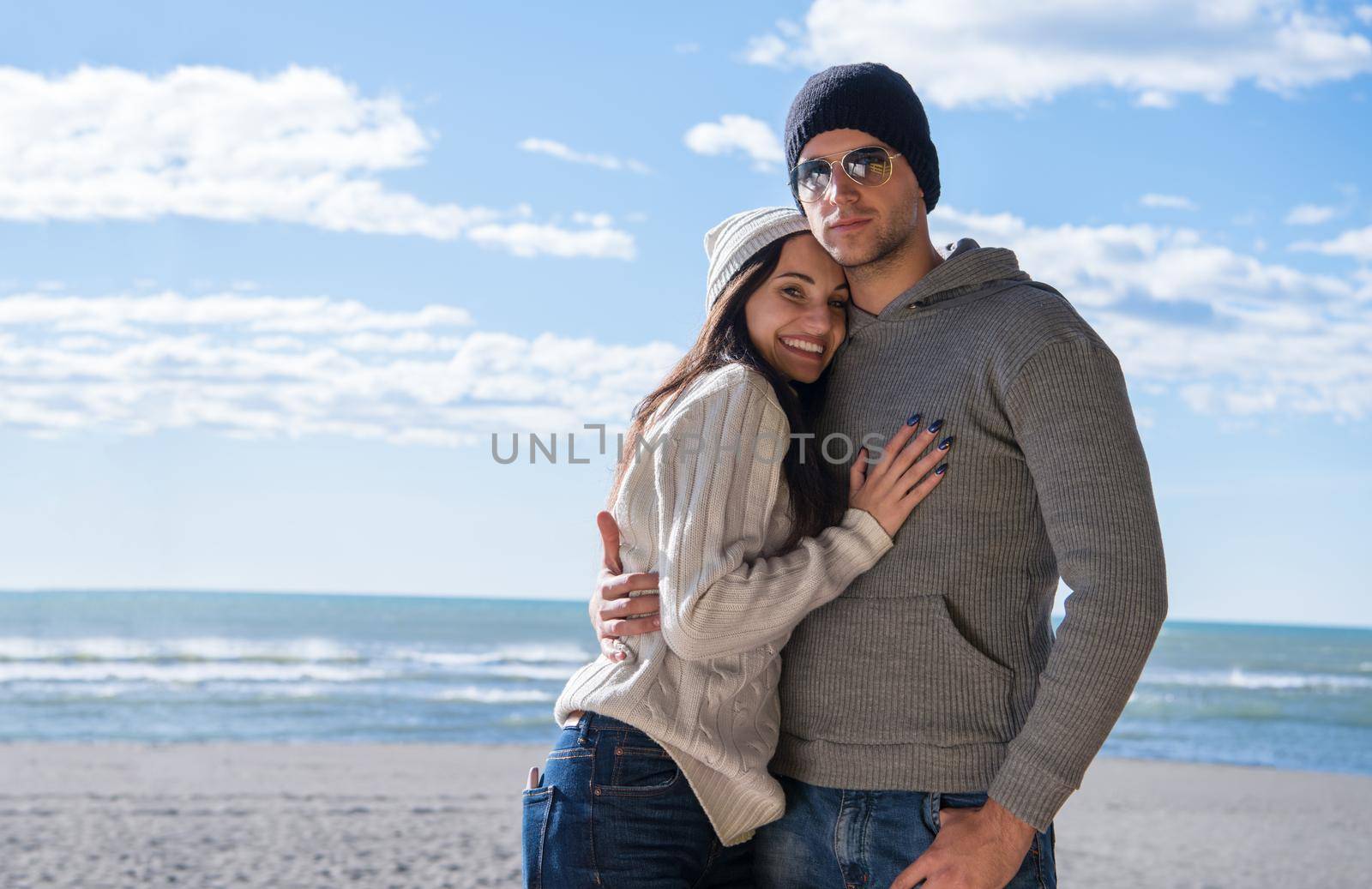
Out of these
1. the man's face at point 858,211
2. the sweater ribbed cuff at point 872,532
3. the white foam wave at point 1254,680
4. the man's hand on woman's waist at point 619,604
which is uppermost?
the man's face at point 858,211

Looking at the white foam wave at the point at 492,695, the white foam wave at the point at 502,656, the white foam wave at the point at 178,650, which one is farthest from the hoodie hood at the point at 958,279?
the white foam wave at the point at 178,650

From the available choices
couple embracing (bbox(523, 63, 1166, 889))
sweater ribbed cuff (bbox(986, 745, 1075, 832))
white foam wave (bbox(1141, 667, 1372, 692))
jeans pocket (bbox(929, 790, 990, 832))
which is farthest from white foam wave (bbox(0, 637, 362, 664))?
sweater ribbed cuff (bbox(986, 745, 1075, 832))

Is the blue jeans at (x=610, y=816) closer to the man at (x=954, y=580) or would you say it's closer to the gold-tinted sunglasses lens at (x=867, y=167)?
the man at (x=954, y=580)

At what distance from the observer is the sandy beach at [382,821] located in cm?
729

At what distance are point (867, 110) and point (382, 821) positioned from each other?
741 cm

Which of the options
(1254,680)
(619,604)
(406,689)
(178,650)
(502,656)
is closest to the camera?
(619,604)

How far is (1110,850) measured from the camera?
831cm

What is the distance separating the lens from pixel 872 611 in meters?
2.22

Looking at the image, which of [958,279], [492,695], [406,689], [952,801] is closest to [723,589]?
[952,801]

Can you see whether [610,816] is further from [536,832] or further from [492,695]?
[492,695]

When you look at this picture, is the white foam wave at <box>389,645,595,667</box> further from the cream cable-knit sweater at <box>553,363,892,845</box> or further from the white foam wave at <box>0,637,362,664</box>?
the cream cable-knit sweater at <box>553,363,892,845</box>

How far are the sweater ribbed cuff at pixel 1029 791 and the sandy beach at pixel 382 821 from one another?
5.55 m

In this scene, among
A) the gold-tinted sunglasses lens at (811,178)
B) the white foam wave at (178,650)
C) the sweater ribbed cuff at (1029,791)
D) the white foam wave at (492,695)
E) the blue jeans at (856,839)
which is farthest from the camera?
the white foam wave at (178,650)

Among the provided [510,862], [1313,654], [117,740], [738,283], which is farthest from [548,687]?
[1313,654]
